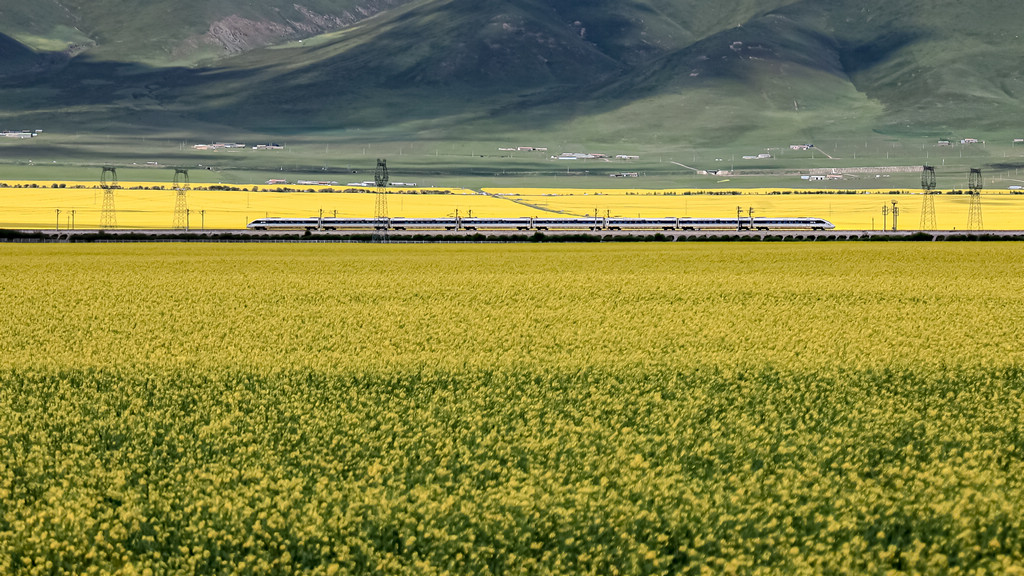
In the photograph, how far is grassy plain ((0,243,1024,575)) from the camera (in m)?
11.0

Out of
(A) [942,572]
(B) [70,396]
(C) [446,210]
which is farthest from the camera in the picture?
(C) [446,210]

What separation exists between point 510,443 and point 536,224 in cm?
10537

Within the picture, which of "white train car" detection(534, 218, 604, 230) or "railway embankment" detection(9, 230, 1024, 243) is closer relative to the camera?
"railway embankment" detection(9, 230, 1024, 243)

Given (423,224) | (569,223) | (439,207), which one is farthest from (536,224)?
(439,207)

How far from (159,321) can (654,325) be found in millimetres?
12591

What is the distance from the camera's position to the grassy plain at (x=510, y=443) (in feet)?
36.1

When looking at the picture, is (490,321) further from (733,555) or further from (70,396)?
(733,555)

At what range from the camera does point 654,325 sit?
27.1m

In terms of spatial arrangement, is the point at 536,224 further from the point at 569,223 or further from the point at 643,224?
the point at 643,224

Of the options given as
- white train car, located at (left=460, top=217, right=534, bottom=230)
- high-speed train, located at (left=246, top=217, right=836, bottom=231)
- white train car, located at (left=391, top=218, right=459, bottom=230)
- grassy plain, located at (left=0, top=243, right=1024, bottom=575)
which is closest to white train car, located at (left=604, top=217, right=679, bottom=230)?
high-speed train, located at (left=246, top=217, right=836, bottom=231)

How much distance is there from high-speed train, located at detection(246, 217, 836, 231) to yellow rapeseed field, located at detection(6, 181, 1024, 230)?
33.9 feet

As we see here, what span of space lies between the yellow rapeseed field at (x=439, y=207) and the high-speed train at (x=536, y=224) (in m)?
10.3

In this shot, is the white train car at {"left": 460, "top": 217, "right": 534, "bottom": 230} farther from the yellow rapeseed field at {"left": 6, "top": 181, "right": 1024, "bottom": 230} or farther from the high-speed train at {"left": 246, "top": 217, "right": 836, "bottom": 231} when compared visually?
the yellow rapeseed field at {"left": 6, "top": 181, "right": 1024, "bottom": 230}

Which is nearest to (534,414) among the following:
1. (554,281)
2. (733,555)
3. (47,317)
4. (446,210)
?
(733,555)
